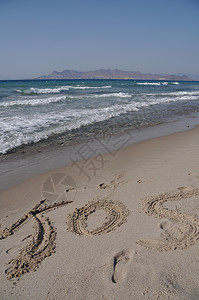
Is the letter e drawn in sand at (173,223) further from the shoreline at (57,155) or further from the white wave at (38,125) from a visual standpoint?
the white wave at (38,125)

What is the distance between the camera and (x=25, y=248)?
107 inches

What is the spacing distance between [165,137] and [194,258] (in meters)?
5.77

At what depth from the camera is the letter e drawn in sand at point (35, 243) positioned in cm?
243

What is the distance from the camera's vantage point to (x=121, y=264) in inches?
94.3

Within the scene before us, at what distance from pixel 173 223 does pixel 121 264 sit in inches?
41.2

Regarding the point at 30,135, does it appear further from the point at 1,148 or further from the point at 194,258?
the point at 194,258

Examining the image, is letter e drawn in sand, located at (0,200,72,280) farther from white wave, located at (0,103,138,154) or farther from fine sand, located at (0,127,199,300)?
white wave, located at (0,103,138,154)

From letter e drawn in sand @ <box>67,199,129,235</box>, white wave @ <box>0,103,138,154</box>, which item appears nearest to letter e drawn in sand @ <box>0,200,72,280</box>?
letter e drawn in sand @ <box>67,199,129,235</box>

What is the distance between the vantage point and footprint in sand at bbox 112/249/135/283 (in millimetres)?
2260

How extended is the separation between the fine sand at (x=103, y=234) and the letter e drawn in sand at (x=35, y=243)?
1cm

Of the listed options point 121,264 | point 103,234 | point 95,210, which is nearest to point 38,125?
point 95,210

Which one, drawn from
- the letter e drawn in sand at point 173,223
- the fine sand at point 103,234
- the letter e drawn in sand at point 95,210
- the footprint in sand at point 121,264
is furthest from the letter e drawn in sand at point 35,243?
the letter e drawn in sand at point 173,223

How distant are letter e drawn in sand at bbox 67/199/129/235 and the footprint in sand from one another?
492mm

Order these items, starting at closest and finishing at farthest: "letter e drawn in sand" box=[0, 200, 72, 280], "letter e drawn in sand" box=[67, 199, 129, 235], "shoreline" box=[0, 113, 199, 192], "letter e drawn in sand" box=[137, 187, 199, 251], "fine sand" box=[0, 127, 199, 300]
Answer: "fine sand" box=[0, 127, 199, 300] < "letter e drawn in sand" box=[0, 200, 72, 280] < "letter e drawn in sand" box=[137, 187, 199, 251] < "letter e drawn in sand" box=[67, 199, 129, 235] < "shoreline" box=[0, 113, 199, 192]
